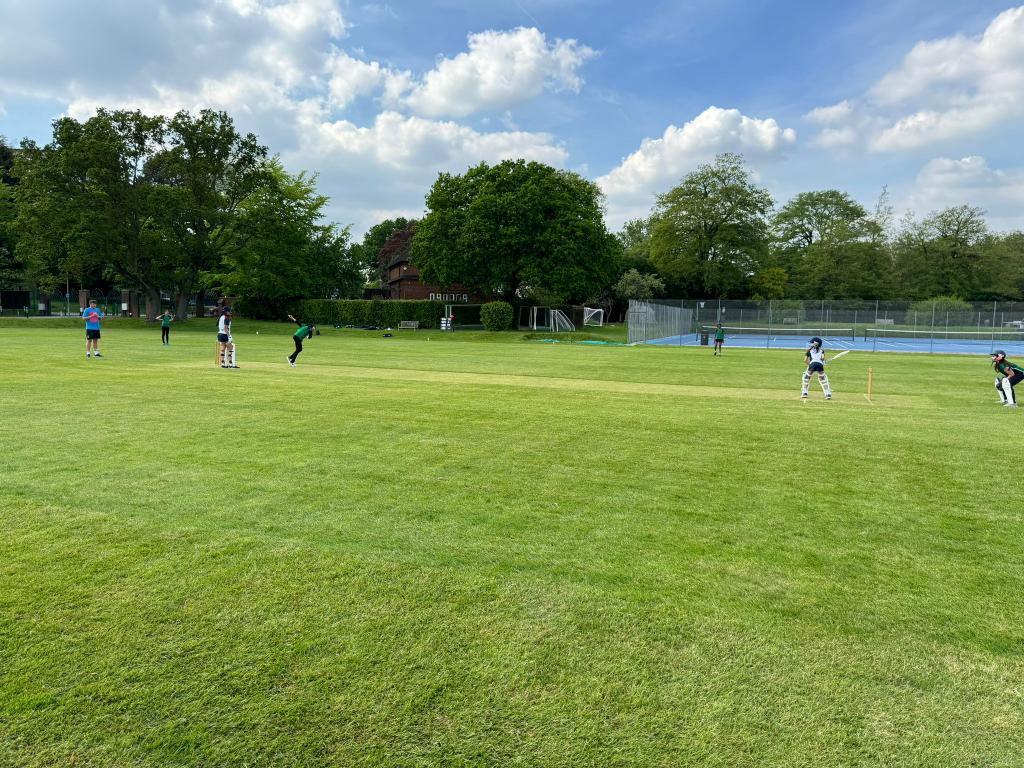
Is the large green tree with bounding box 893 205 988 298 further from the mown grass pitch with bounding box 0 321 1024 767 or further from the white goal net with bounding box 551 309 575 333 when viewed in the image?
the mown grass pitch with bounding box 0 321 1024 767

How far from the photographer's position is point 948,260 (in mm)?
72188

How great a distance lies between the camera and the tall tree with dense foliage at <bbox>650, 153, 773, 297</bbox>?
7225 cm

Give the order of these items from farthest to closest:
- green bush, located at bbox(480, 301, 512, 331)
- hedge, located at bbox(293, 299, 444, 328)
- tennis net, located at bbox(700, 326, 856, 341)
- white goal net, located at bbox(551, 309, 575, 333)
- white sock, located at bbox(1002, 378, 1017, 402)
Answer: white goal net, located at bbox(551, 309, 575, 333), hedge, located at bbox(293, 299, 444, 328), tennis net, located at bbox(700, 326, 856, 341), green bush, located at bbox(480, 301, 512, 331), white sock, located at bbox(1002, 378, 1017, 402)

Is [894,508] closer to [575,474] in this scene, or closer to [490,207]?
[575,474]

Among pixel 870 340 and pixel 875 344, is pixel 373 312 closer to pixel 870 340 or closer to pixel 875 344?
pixel 875 344

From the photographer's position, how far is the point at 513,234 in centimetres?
5128

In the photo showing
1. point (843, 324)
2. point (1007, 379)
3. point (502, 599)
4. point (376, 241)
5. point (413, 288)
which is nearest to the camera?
point (502, 599)

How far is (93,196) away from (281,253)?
13685 mm

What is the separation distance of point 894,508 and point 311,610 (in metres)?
5.76

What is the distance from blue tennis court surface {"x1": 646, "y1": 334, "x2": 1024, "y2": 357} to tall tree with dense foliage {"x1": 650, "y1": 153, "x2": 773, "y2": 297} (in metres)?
21.6

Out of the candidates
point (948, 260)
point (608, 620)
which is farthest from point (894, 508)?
point (948, 260)

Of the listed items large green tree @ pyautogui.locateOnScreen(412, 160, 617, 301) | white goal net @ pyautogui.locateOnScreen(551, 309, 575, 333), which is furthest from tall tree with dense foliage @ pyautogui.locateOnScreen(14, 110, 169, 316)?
white goal net @ pyautogui.locateOnScreen(551, 309, 575, 333)

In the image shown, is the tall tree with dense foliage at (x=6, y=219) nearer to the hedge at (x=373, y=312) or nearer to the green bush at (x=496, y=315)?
the hedge at (x=373, y=312)

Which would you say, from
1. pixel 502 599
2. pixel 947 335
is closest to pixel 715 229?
pixel 947 335
